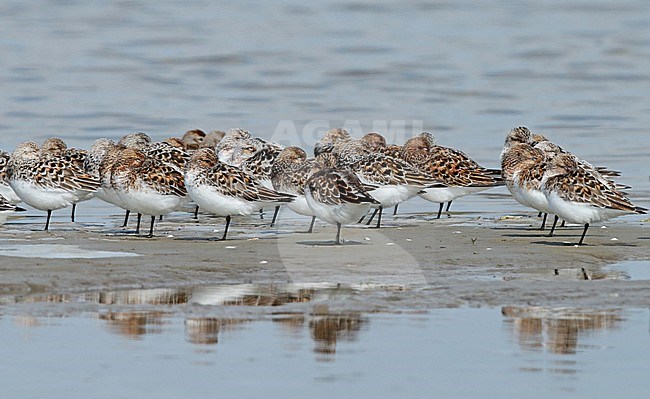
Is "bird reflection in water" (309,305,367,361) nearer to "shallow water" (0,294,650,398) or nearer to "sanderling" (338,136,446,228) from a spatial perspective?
"shallow water" (0,294,650,398)

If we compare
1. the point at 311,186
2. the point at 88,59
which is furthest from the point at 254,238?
the point at 88,59

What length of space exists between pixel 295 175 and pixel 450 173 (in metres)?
2.75

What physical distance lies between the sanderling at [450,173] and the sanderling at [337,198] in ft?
9.47

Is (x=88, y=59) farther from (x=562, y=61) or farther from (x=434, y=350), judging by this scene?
(x=434, y=350)

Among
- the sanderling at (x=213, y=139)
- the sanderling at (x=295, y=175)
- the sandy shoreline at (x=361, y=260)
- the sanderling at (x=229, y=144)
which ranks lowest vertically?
the sandy shoreline at (x=361, y=260)

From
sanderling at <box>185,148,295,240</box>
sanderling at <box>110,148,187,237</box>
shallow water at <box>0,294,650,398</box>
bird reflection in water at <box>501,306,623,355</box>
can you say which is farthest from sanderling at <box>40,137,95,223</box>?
bird reflection in water at <box>501,306,623,355</box>

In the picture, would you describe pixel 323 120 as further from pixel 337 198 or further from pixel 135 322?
pixel 135 322

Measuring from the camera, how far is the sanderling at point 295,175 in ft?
48.5

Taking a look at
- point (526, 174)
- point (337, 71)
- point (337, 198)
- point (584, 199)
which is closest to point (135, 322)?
point (337, 198)

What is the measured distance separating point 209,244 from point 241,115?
1498 cm

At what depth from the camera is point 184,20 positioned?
44062mm

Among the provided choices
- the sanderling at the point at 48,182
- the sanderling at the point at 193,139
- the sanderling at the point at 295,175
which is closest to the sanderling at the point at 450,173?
the sanderling at the point at 295,175

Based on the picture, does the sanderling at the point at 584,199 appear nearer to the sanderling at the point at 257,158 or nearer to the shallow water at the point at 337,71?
the sanderling at the point at 257,158

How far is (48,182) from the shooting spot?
1555 centimetres
